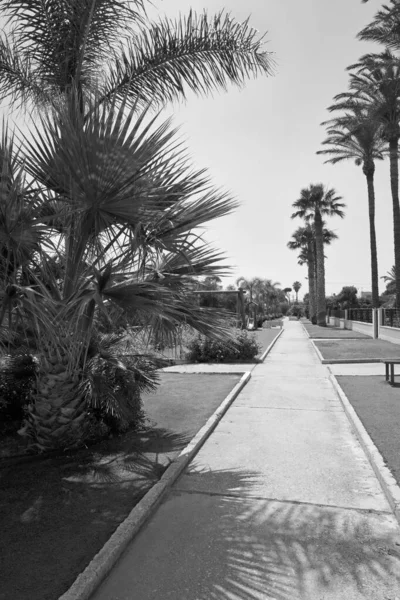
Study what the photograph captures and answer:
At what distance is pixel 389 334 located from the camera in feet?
66.7

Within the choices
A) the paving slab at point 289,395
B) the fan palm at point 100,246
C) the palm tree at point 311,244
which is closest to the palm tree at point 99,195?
the fan palm at point 100,246

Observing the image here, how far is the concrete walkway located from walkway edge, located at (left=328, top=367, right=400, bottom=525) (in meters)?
0.07

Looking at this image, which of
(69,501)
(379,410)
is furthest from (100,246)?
(379,410)

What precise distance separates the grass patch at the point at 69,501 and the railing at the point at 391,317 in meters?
15.1

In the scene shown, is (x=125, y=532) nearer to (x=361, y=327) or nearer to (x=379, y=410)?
(x=379, y=410)

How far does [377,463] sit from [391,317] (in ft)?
56.2

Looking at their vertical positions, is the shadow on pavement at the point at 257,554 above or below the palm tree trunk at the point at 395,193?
below

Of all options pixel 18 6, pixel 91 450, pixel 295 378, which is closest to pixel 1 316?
pixel 91 450

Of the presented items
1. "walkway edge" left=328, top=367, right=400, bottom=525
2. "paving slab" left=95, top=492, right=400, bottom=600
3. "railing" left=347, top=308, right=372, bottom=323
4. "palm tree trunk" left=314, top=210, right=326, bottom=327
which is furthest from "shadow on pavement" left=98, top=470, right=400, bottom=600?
"palm tree trunk" left=314, top=210, right=326, bottom=327

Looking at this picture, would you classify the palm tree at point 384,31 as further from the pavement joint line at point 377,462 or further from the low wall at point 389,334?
the pavement joint line at point 377,462

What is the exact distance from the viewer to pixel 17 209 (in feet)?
12.4

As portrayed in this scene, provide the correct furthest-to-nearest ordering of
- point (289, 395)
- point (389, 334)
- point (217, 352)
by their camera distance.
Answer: point (389, 334), point (217, 352), point (289, 395)

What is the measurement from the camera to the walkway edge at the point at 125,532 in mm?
2711

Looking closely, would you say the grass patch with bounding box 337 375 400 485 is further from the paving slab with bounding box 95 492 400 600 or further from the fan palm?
the fan palm
